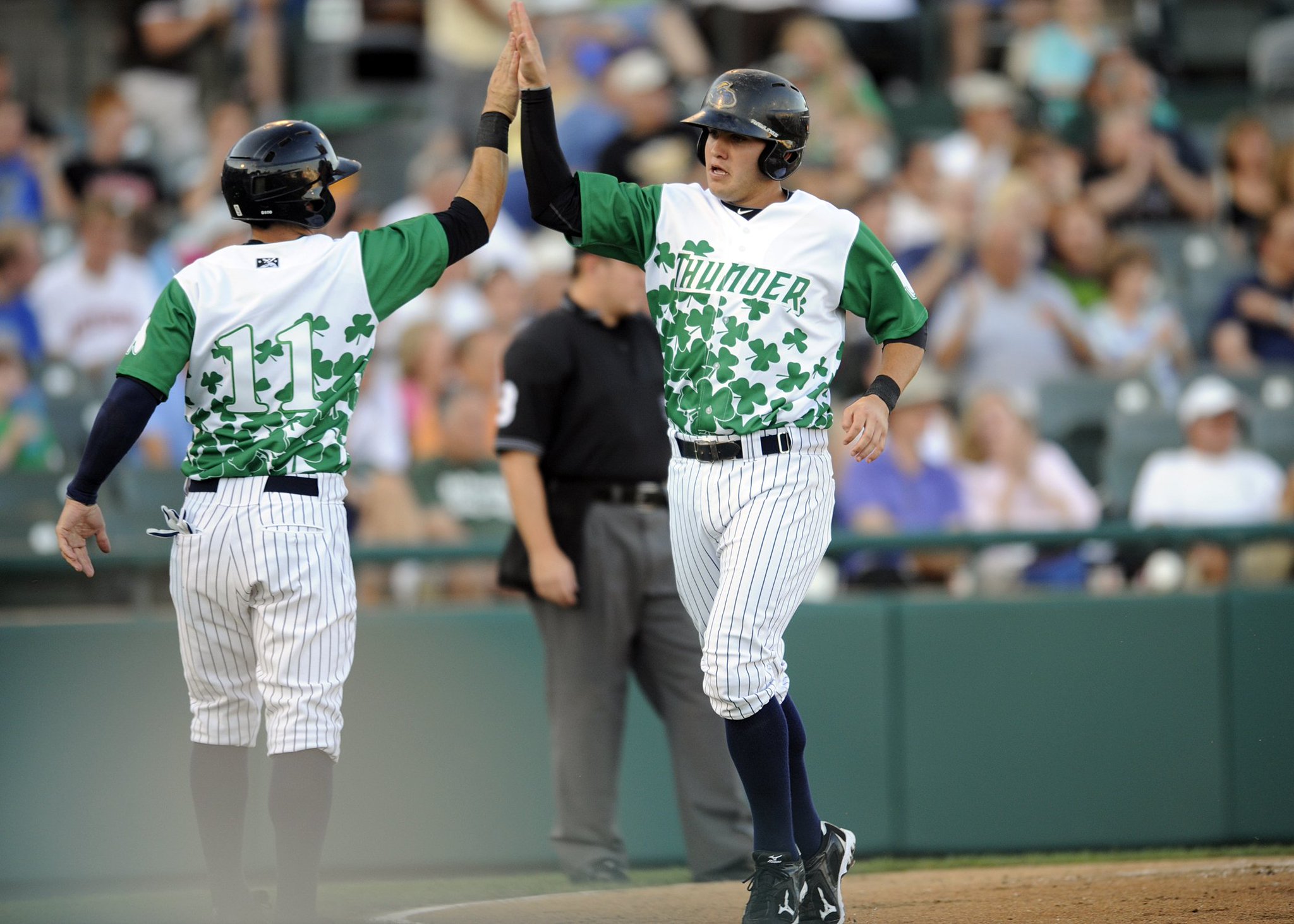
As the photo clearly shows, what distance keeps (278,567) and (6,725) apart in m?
2.31

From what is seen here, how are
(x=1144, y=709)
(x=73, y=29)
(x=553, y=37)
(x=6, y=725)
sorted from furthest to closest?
(x=73, y=29)
(x=553, y=37)
(x=1144, y=709)
(x=6, y=725)

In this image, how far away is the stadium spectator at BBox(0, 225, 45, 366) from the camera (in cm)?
782

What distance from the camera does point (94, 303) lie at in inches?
316

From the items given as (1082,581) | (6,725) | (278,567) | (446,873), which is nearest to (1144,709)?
(1082,581)

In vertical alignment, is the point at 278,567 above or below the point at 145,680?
above

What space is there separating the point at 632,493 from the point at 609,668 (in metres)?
0.55

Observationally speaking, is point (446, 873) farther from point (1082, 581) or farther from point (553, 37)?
point (553, 37)

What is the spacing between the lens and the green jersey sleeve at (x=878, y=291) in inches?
151

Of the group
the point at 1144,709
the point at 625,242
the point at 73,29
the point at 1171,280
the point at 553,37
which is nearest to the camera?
the point at 625,242

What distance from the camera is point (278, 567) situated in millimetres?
3602

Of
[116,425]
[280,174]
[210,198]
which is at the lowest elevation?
[116,425]

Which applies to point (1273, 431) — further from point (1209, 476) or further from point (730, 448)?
point (730, 448)

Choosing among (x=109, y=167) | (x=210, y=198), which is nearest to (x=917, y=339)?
(x=210, y=198)

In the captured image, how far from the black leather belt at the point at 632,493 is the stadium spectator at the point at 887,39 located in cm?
688
